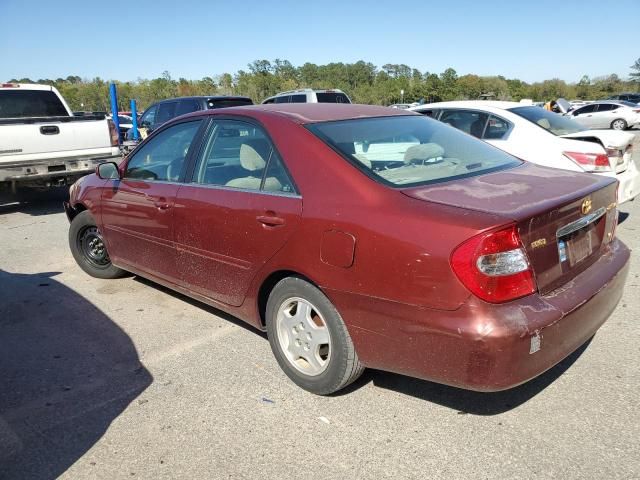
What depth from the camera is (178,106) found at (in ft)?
43.0

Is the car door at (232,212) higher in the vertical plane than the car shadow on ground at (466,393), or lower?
higher

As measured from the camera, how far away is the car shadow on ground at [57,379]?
2.66 m

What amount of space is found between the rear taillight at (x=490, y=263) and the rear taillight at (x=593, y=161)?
164 inches

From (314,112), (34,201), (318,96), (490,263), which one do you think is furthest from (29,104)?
(490,263)

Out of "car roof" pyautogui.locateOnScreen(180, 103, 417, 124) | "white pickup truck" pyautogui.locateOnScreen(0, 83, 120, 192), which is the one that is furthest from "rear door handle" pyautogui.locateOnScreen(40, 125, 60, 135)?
"car roof" pyautogui.locateOnScreen(180, 103, 417, 124)

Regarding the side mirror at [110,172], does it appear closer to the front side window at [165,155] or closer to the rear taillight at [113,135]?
the front side window at [165,155]

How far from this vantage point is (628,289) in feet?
14.6

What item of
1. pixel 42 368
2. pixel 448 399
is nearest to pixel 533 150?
pixel 448 399

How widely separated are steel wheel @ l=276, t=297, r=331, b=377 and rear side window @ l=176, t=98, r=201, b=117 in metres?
10.2

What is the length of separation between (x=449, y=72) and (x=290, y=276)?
67.9 meters

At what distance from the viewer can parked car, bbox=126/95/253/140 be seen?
12070 mm

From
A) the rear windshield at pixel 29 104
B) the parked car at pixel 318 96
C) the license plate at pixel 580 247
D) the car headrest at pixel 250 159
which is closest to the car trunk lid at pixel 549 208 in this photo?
the license plate at pixel 580 247

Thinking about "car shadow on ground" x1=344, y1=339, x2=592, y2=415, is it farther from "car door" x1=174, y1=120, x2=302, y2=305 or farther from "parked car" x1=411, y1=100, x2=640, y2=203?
"parked car" x1=411, y1=100, x2=640, y2=203

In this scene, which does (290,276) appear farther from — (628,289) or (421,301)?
(628,289)
